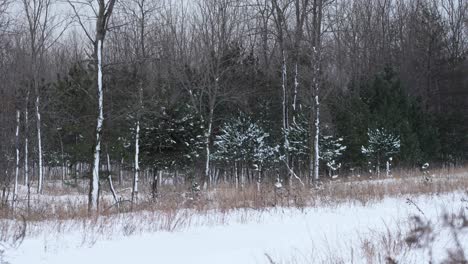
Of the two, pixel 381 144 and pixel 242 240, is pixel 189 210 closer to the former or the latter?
pixel 242 240

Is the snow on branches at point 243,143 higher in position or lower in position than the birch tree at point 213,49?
lower

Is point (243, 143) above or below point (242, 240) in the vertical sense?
above

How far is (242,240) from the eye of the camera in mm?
6410

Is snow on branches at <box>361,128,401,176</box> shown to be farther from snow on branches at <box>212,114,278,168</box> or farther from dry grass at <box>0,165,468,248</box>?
dry grass at <box>0,165,468,248</box>

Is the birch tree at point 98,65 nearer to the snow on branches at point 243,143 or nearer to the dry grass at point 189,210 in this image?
the dry grass at point 189,210

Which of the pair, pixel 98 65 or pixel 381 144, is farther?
pixel 381 144

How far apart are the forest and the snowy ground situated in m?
6.75

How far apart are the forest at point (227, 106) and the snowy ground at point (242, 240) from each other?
675cm

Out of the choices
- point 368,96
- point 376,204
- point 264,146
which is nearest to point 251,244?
point 376,204

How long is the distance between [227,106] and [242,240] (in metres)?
18.6

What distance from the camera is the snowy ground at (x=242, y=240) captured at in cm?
526

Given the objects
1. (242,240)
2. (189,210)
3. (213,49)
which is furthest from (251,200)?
(213,49)

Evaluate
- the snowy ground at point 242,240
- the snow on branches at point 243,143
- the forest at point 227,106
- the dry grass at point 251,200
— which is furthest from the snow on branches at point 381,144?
the snowy ground at point 242,240

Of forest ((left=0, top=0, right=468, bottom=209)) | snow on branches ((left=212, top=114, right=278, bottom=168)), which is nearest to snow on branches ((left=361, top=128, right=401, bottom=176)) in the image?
forest ((left=0, top=0, right=468, bottom=209))
